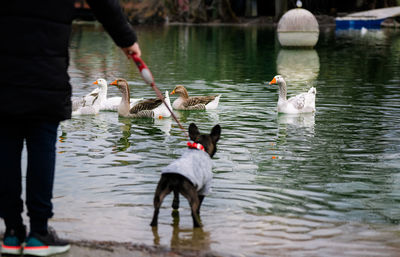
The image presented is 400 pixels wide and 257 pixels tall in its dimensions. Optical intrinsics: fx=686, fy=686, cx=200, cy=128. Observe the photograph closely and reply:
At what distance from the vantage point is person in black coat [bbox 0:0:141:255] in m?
4.14

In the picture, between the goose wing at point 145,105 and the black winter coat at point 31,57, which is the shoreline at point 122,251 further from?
the goose wing at point 145,105

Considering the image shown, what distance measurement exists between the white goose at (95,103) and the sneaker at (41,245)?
25.8ft

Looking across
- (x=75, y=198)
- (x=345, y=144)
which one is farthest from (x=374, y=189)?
(x=75, y=198)

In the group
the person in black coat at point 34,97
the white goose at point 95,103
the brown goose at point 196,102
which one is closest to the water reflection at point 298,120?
the brown goose at point 196,102

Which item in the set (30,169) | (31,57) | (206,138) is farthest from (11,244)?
(206,138)

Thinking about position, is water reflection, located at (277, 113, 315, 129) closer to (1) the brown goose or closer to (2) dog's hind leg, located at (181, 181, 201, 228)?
(1) the brown goose

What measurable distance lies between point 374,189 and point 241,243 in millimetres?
2497

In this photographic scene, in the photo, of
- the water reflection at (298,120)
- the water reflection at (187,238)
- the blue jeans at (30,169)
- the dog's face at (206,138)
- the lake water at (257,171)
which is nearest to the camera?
the blue jeans at (30,169)

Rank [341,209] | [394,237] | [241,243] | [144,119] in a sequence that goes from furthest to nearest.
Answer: [144,119] < [341,209] < [394,237] < [241,243]

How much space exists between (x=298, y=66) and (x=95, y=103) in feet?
31.3

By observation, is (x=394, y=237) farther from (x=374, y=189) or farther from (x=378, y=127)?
(x=378, y=127)

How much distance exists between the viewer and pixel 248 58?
24031 mm

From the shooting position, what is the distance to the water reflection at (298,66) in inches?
687

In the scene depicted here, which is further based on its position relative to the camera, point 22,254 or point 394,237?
point 394,237
